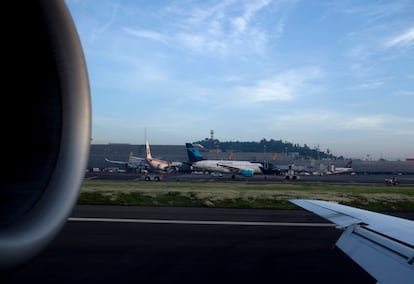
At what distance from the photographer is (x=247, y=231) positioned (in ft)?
30.7

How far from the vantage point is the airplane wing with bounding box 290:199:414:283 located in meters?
2.97

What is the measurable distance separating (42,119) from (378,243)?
317cm

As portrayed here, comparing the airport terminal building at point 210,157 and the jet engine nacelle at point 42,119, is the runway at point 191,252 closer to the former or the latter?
the jet engine nacelle at point 42,119

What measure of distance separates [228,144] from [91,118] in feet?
589

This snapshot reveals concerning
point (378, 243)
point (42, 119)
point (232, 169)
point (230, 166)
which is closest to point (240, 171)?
point (232, 169)

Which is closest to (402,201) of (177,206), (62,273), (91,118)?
(177,206)

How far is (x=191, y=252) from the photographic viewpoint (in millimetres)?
6977

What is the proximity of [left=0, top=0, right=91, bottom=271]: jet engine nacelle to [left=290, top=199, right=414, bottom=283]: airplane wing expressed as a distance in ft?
7.66

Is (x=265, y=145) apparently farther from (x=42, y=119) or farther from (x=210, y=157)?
(x=42, y=119)

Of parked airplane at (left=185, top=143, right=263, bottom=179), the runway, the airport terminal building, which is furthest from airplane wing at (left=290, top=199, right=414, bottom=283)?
the airport terminal building

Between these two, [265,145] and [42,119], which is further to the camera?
[265,145]

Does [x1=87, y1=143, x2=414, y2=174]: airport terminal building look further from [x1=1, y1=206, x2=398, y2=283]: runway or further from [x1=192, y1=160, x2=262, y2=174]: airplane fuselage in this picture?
[x1=1, y1=206, x2=398, y2=283]: runway

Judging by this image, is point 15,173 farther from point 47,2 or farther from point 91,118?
point 47,2

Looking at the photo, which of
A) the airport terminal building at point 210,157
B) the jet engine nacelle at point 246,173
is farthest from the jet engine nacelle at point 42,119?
the airport terminal building at point 210,157
